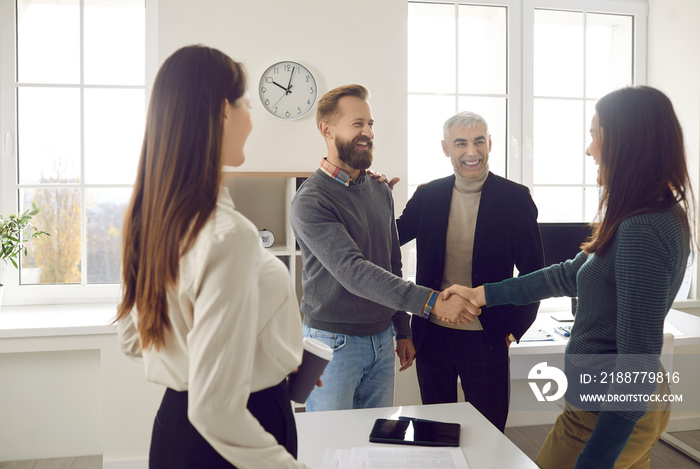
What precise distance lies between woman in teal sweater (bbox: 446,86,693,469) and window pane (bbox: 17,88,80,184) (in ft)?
9.17

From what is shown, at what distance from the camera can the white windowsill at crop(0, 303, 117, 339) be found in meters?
2.59

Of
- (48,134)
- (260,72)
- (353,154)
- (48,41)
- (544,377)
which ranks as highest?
(48,41)

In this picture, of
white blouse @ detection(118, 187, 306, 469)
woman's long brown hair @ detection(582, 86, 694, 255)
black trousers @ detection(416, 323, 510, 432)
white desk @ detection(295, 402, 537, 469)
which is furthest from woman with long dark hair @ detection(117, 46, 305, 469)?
black trousers @ detection(416, 323, 510, 432)

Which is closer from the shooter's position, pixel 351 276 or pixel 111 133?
pixel 351 276

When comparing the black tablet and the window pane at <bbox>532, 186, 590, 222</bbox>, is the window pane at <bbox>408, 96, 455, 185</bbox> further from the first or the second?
the black tablet

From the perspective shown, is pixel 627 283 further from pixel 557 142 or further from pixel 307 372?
pixel 557 142

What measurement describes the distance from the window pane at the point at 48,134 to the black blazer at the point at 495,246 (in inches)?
83.3

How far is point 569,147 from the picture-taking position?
3545 mm

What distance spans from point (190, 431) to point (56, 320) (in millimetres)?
2129

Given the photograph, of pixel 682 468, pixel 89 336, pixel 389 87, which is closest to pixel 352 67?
pixel 389 87

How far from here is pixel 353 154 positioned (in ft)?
6.59

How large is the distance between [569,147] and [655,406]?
8.29 ft

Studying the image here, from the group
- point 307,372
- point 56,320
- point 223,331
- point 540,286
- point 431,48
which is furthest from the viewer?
point 431,48

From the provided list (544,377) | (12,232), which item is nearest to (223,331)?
(12,232)
